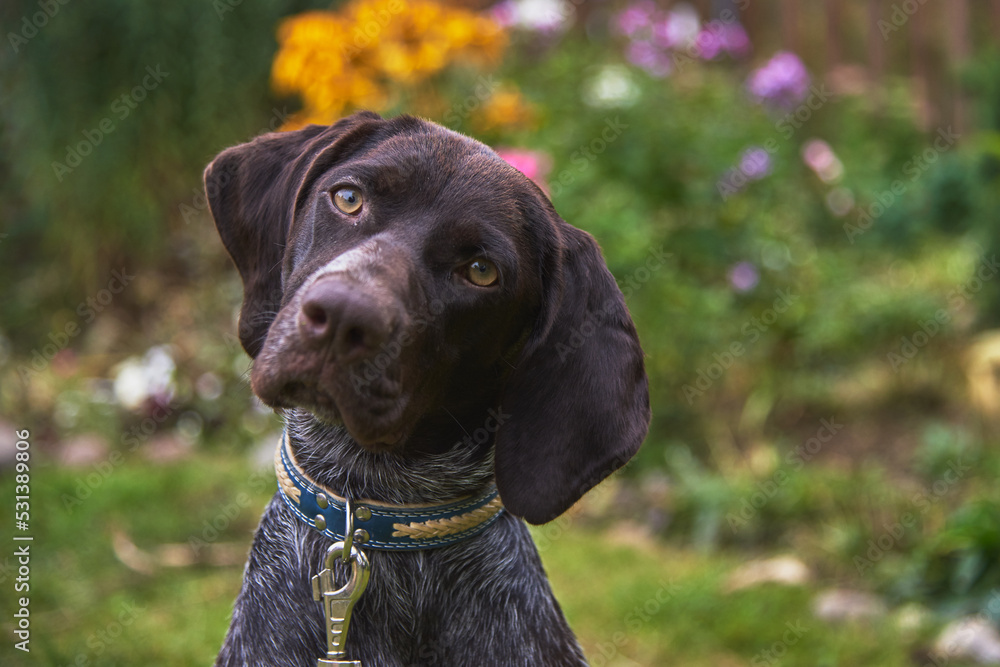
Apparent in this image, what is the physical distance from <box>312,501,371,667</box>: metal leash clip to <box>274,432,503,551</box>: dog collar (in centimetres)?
6

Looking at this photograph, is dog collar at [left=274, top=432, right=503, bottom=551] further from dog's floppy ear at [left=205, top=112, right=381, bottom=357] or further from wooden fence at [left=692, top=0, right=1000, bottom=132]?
wooden fence at [left=692, top=0, right=1000, bottom=132]

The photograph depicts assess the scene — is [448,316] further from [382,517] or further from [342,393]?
[382,517]

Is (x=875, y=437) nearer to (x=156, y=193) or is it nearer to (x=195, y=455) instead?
(x=195, y=455)

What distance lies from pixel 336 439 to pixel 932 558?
9.50 feet

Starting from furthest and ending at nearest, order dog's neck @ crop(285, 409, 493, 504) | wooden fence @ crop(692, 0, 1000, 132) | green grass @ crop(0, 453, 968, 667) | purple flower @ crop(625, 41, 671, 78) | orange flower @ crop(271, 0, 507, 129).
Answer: wooden fence @ crop(692, 0, 1000, 132)
purple flower @ crop(625, 41, 671, 78)
orange flower @ crop(271, 0, 507, 129)
green grass @ crop(0, 453, 968, 667)
dog's neck @ crop(285, 409, 493, 504)

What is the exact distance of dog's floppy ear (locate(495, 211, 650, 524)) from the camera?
85.8 inches

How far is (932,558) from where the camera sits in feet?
13.4

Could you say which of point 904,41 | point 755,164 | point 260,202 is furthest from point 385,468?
point 904,41

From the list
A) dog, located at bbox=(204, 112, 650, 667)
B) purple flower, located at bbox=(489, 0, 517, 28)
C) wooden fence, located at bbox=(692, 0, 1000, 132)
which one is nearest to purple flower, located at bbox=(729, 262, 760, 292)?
purple flower, located at bbox=(489, 0, 517, 28)

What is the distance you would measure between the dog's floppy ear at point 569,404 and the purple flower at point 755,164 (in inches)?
145

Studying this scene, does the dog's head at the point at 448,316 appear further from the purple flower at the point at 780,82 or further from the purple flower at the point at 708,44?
the purple flower at the point at 780,82

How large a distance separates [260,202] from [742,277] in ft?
12.3

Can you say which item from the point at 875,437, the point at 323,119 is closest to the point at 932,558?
the point at 875,437

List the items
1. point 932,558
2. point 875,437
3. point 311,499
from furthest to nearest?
point 875,437 < point 932,558 < point 311,499
